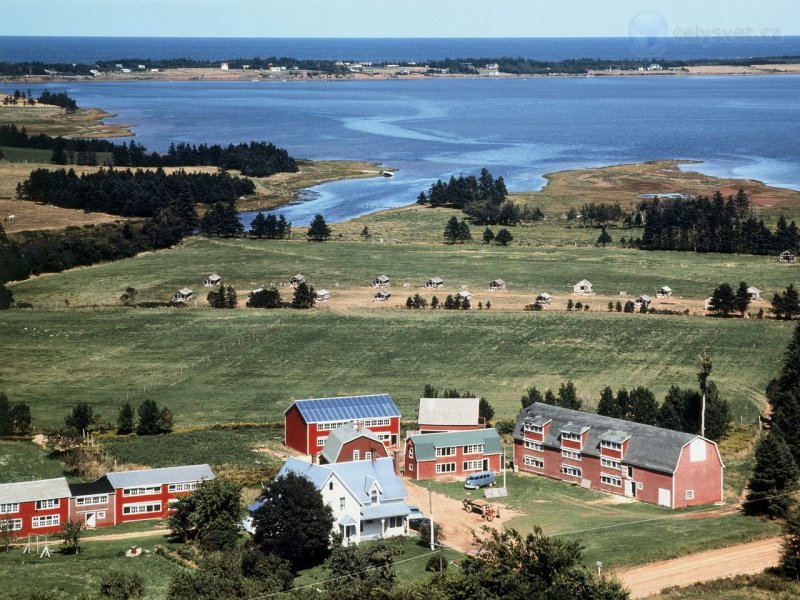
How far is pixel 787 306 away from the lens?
73125 millimetres

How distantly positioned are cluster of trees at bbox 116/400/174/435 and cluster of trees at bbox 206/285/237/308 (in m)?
24.6

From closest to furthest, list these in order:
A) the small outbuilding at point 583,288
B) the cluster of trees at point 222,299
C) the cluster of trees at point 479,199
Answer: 1. the cluster of trees at point 222,299
2. the small outbuilding at point 583,288
3. the cluster of trees at point 479,199

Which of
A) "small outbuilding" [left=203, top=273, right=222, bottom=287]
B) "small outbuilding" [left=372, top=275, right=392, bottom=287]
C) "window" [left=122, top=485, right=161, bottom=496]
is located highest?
"window" [left=122, top=485, right=161, bottom=496]

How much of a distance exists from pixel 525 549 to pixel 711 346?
35.4 m

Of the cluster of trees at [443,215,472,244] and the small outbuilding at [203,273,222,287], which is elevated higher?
the cluster of trees at [443,215,472,244]

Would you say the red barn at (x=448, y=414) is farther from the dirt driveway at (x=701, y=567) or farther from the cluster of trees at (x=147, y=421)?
the dirt driveway at (x=701, y=567)

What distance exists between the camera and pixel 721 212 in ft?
338

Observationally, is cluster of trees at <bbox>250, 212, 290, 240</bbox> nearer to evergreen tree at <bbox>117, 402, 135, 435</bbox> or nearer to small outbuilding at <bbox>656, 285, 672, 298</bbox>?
small outbuilding at <bbox>656, 285, 672, 298</bbox>

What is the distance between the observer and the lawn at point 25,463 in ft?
151

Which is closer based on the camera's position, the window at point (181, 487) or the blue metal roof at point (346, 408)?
the window at point (181, 487)

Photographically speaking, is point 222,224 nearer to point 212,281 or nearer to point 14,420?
point 212,281

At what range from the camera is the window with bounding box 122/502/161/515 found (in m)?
42.8

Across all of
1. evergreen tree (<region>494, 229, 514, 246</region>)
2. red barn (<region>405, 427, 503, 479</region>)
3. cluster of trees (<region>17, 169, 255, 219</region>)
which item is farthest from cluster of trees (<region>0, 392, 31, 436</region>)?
cluster of trees (<region>17, 169, 255, 219</region>)

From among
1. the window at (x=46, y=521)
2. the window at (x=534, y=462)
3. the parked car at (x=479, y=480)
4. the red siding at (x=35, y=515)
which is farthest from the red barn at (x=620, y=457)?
the window at (x=46, y=521)
